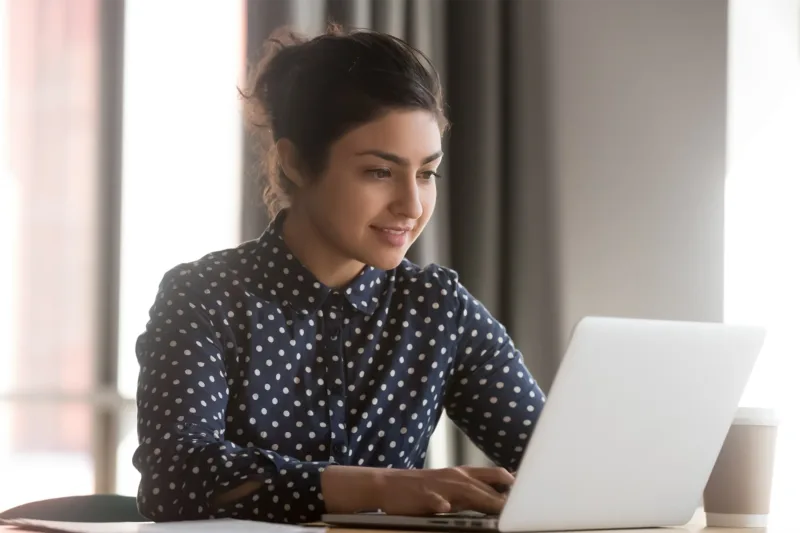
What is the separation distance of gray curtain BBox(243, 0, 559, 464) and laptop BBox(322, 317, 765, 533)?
5.25 feet

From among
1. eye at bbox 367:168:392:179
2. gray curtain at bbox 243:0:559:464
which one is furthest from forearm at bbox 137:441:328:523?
gray curtain at bbox 243:0:559:464

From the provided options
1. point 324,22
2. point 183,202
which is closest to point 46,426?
point 183,202

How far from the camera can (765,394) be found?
241cm

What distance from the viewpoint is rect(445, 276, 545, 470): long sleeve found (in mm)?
1627

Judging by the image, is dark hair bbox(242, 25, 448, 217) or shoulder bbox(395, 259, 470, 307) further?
shoulder bbox(395, 259, 470, 307)

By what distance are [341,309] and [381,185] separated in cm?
19

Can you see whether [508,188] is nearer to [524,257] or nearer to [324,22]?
[524,257]

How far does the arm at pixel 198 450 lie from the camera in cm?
116

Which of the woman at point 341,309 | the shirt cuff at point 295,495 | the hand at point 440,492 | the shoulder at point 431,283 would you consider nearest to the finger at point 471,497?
the hand at point 440,492

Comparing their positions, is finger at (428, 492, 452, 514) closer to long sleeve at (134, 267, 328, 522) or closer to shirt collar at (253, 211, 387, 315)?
long sleeve at (134, 267, 328, 522)

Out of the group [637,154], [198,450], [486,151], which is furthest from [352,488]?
[486,151]

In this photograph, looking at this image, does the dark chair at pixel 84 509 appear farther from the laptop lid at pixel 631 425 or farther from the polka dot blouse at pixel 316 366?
the laptop lid at pixel 631 425

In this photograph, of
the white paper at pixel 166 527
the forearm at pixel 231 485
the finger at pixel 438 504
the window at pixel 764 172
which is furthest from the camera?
the window at pixel 764 172

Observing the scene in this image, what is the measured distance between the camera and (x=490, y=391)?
1644mm
